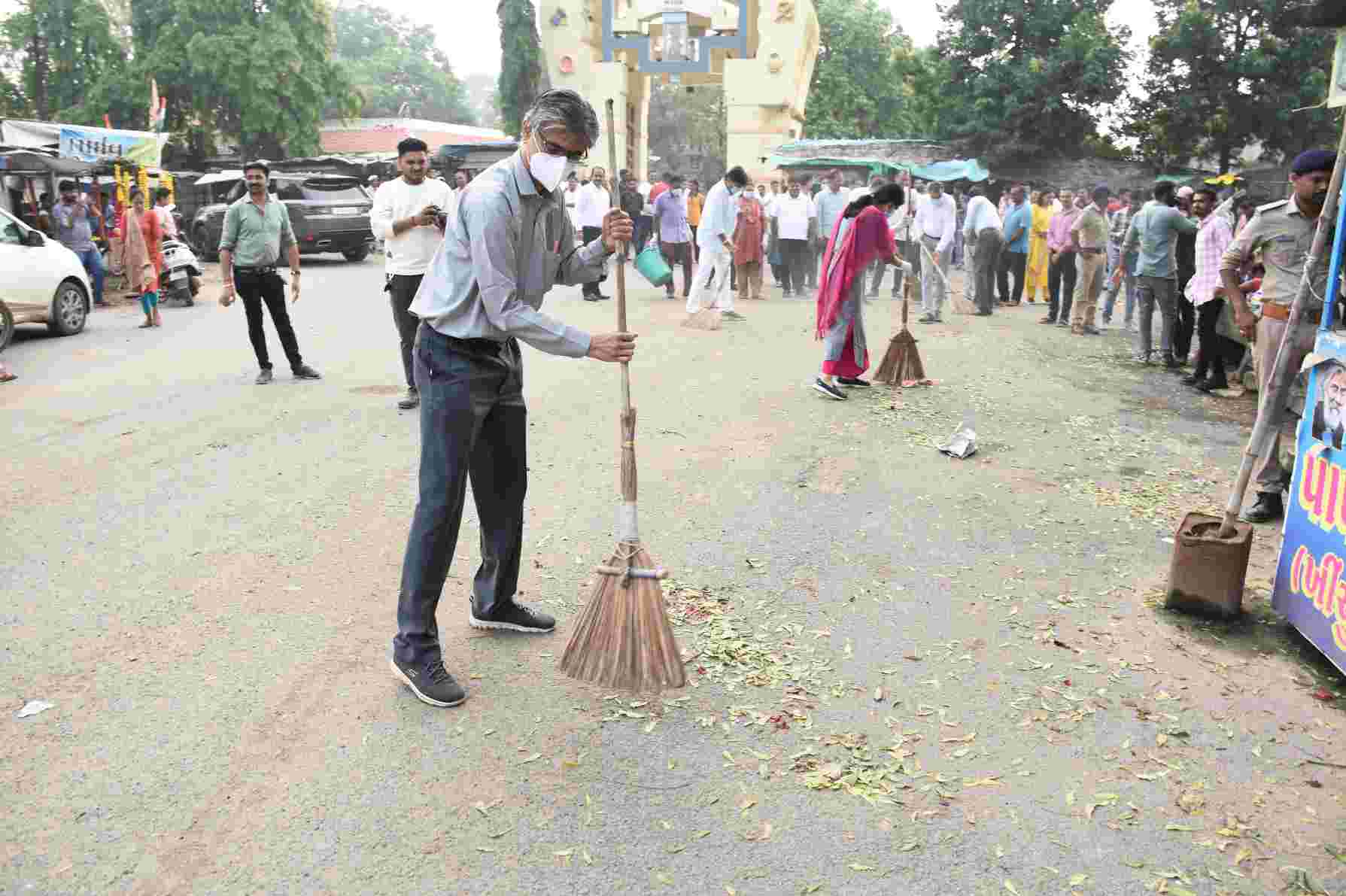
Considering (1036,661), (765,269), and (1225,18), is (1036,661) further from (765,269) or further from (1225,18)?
(1225,18)

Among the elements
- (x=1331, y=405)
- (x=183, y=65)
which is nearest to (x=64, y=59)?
(x=183, y=65)

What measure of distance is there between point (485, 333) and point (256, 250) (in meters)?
5.39

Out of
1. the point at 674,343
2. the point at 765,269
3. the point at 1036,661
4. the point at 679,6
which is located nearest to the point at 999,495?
the point at 1036,661

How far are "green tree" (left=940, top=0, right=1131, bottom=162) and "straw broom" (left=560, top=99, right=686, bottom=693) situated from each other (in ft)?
91.5

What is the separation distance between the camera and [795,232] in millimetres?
16781

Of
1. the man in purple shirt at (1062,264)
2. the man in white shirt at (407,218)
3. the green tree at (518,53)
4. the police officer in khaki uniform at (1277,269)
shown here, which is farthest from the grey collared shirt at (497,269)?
the green tree at (518,53)

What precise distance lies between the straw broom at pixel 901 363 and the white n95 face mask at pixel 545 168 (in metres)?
6.10

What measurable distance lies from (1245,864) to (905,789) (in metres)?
0.88

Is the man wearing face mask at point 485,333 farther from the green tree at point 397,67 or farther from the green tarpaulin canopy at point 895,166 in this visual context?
the green tree at point 397,67

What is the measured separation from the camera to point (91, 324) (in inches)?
502

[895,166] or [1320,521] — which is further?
[895,166]

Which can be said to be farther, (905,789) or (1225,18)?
(1225,18)

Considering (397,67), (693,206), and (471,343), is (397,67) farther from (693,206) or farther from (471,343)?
(471,343)

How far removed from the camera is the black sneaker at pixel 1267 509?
213 inches
